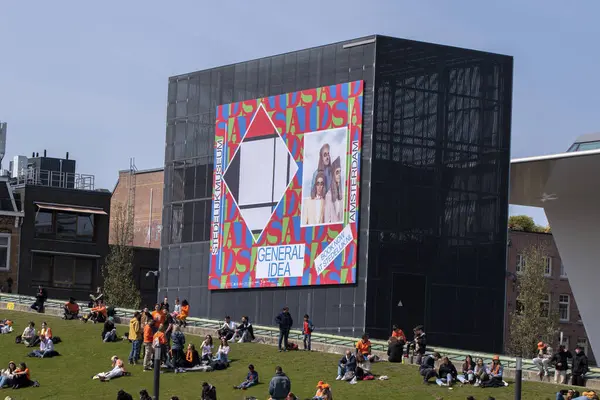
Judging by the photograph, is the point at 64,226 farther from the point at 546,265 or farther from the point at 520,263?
the point at 546,265

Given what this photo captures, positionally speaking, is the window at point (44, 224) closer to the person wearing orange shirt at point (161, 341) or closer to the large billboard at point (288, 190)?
the large billboard at point (288, 190)

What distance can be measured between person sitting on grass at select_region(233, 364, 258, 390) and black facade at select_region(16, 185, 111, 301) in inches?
1814

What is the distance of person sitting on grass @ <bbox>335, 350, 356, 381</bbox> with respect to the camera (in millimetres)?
45406

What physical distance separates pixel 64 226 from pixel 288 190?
31.5 m

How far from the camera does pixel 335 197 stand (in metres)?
62.4

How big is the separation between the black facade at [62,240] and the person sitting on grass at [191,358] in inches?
1661

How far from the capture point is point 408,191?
6225cm

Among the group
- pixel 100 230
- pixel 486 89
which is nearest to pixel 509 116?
pixel 486 89

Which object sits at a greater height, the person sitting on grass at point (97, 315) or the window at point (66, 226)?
the window at point (66, 226)

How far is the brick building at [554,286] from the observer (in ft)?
332

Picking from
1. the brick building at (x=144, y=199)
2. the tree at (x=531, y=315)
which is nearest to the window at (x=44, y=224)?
the brick building at (x=144, y=199)

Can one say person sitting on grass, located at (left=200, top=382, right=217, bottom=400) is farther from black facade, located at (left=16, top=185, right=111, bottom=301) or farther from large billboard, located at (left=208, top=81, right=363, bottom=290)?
black facade, located at (left=16, top=185, right=111, bottom=301)

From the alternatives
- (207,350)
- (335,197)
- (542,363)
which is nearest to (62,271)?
(335,197)

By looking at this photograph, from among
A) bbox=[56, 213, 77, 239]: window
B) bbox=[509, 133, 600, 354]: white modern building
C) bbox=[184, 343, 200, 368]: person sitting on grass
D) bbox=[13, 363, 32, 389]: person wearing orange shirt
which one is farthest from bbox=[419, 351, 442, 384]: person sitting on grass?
bbox=[56, 213, 77, 239]: window
